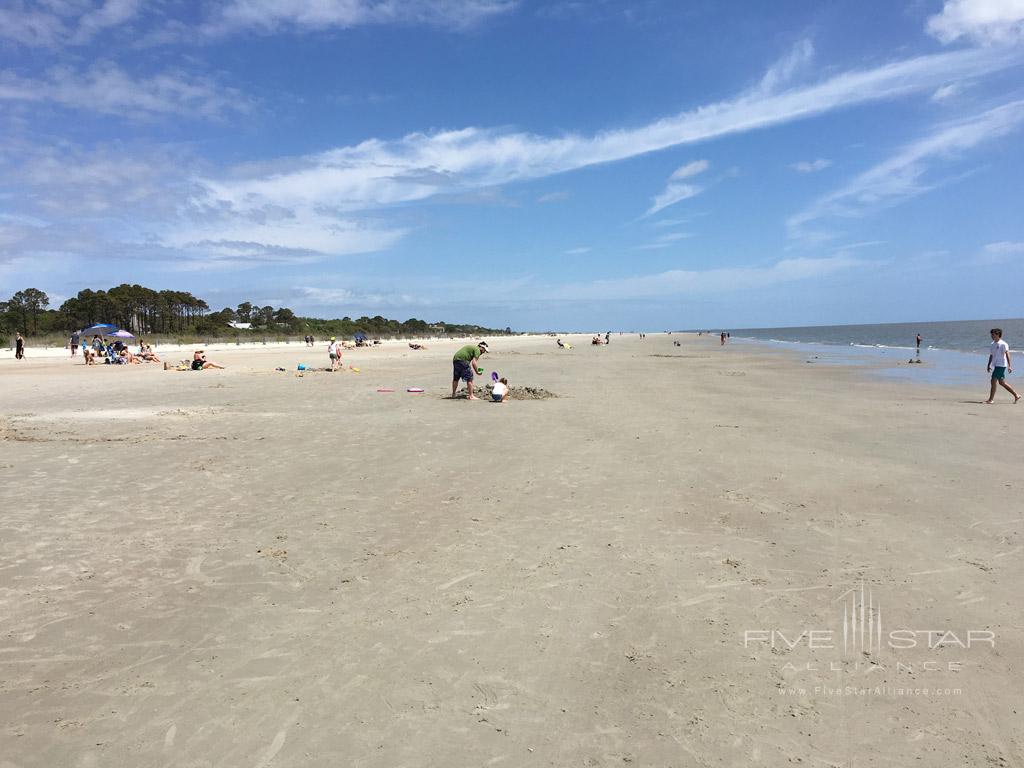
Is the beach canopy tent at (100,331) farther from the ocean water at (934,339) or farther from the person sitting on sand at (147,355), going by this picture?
the ocean water at (934,339)

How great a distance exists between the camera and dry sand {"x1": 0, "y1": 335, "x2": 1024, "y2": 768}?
3117 mm

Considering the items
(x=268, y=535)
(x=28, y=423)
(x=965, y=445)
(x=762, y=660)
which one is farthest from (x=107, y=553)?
(x=965, y=445)

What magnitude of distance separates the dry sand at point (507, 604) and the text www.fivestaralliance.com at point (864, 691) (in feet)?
0.05

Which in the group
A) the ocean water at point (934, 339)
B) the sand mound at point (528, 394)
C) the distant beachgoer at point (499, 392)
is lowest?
the sand mound at point (528, 394)

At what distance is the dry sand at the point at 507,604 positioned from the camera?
10.2ft

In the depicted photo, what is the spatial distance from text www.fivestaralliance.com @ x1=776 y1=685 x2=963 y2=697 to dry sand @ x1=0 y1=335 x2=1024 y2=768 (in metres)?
0.02

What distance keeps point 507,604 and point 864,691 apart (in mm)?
2366

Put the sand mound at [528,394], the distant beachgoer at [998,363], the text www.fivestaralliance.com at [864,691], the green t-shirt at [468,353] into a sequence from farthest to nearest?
the sand mound at [528,394]
the green t-shirt at [468,353]
the distant beachgoer at [998,363]
the text www.fivestaralliance.com at [864,691]

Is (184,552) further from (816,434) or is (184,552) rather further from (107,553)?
(816,434)

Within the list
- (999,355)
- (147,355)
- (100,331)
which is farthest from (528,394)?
(100,331)

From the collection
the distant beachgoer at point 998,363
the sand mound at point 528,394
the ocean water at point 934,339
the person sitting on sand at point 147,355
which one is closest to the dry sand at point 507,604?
the distant beachgoer at point 998,363

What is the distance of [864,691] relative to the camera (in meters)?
3.47

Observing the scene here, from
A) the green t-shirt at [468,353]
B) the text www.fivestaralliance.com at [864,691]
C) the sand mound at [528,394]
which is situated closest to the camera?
the text www.fivestaralliance.com at [864,691]

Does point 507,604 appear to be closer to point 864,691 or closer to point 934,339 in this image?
point 864,691
